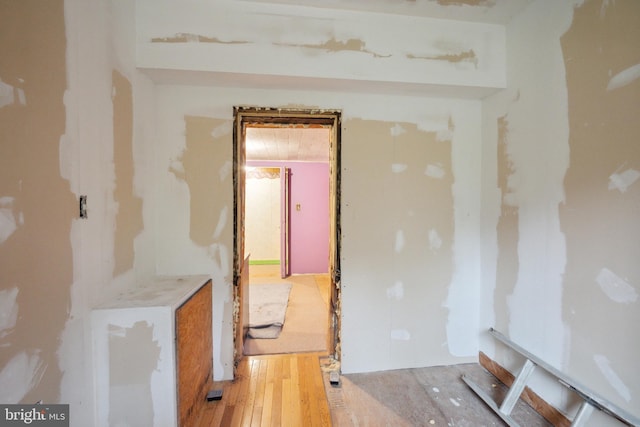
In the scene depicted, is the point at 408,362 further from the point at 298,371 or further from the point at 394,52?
the point at 394,52

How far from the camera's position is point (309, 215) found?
17.2ft

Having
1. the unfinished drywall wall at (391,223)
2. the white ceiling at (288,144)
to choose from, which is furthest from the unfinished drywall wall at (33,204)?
the white ceiling at (288,144)

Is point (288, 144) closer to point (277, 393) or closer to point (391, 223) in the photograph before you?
point (391, 223)

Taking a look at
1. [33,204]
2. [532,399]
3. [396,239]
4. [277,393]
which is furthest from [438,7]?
[277,393]

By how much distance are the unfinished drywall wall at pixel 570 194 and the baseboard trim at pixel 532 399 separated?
0.17ft

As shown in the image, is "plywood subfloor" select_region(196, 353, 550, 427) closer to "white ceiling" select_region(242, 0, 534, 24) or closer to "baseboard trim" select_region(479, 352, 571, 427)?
"baseboard trim" select_region(479, 352, 571, 427)

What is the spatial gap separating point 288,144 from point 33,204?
3088 mm

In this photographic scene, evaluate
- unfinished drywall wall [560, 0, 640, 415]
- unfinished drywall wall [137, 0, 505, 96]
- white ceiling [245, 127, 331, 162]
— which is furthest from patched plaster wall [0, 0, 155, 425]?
unfinished drywall wall [560, 0, 640, 415]

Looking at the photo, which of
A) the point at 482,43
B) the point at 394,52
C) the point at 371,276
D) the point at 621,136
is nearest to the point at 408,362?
the point at 371,276

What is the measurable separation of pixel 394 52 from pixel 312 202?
364 cm

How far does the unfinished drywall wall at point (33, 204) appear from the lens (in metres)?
0.84

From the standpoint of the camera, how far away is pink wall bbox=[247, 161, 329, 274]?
518 centimetres

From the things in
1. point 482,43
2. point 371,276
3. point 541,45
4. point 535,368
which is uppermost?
point 482,43

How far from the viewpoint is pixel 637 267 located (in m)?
1.14
